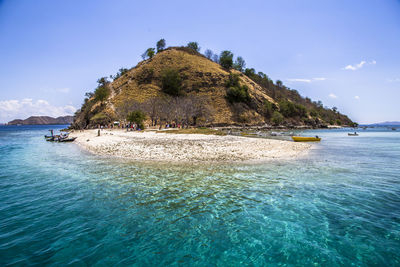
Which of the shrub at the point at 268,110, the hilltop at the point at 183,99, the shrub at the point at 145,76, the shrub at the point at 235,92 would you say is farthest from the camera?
the shrub at the point at 268,110

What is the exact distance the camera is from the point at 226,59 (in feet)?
405

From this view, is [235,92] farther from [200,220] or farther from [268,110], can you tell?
[200,220]

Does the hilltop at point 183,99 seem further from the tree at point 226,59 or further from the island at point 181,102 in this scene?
the tree at point 226,59

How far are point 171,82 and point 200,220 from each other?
90442mm

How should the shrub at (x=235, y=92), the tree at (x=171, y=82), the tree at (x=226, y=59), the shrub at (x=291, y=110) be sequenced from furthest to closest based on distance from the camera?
the tree at (x=226, y=59), the shrub at (x=291, y=110), the shrub at (x=235, y=92), the tree at (x=171, y=82)

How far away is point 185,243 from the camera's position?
5594 mm

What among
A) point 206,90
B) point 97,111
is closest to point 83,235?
point 97,111

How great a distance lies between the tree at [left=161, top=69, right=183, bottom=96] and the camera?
3647 inches

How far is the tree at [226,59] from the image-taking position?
124 metres

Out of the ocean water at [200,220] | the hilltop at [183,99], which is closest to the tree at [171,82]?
the hilltop at [183,99]

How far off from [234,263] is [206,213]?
8.57 feet

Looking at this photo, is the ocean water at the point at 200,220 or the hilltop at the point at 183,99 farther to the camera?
the hilltop at the point at 183,99

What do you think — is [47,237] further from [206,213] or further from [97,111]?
[97,111]

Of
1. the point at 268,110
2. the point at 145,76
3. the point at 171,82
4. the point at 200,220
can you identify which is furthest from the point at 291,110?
the point at 200,220
